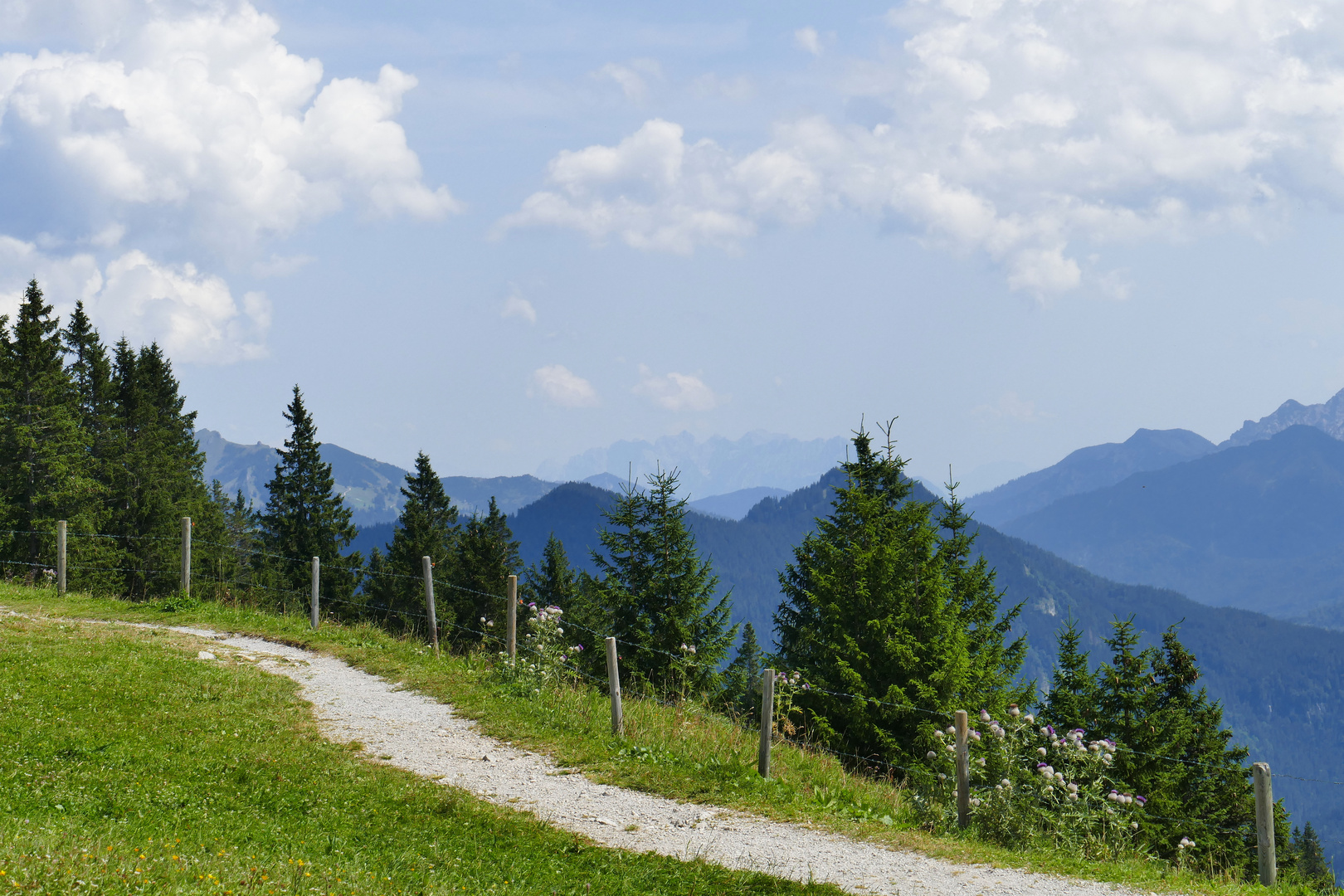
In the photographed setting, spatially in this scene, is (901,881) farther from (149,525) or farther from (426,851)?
(149,525)

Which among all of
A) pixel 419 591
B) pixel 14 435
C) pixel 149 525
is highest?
pixel 14 435

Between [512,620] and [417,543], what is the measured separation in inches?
2261

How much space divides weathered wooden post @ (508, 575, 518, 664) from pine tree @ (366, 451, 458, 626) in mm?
45127

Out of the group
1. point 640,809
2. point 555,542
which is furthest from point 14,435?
point 640,809

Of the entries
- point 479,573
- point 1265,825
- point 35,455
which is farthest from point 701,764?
point 479,573

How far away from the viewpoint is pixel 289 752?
1209 cm

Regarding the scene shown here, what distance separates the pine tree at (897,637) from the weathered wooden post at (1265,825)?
10.4 metres

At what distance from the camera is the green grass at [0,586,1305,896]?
1091 cm

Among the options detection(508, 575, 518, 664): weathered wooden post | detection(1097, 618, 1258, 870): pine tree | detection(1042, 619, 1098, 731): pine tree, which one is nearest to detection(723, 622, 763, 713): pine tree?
detection(508, 575, 518, 664): weathered wooden post

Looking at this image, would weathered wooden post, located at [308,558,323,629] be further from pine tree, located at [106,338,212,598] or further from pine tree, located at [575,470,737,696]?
pine tree, located at [106,338,212,598]

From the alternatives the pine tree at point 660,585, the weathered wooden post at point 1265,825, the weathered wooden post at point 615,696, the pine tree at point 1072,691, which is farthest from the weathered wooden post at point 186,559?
the pine tree at point 1072,691

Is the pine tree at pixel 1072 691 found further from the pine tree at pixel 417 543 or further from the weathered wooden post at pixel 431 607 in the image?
the pine tree at pixel 417 543

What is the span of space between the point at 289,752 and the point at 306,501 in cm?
6371

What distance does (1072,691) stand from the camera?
132ft
